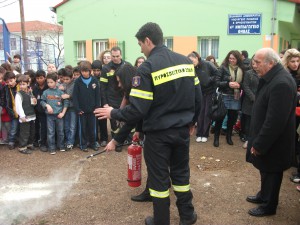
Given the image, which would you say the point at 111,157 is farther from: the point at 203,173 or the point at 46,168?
the point at 203,173

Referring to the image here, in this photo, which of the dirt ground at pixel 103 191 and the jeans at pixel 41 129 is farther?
the jeans at pixel 41 129

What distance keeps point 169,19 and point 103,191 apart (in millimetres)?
12098

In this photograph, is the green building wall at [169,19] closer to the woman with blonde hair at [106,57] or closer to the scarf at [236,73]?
the scarf at [236,73]

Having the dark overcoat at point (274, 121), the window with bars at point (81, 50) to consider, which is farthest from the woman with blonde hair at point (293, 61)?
the window with bars at point (81, 50)

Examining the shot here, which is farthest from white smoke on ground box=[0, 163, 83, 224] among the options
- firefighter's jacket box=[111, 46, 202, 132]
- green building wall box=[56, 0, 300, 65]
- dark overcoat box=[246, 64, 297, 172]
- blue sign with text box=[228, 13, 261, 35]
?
green building wall box=[56, 0, 300, 65]

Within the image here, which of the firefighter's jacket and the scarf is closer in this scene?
the firefighter's jacket

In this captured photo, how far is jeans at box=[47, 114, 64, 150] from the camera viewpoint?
19.8 feet

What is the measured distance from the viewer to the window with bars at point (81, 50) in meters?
17.9

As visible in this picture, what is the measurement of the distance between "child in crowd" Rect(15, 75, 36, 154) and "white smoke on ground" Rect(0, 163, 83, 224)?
129 cm

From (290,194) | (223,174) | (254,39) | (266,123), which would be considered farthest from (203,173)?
(254,39)

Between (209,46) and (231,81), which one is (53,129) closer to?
(231,81)

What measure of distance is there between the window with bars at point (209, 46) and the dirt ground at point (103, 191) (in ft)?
30.5

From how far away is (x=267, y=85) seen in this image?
132 inches

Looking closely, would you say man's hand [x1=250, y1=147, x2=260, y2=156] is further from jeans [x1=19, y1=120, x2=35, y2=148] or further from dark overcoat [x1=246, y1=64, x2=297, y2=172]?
jeans [x1=19, y1=120, x2=35, y2=148]
